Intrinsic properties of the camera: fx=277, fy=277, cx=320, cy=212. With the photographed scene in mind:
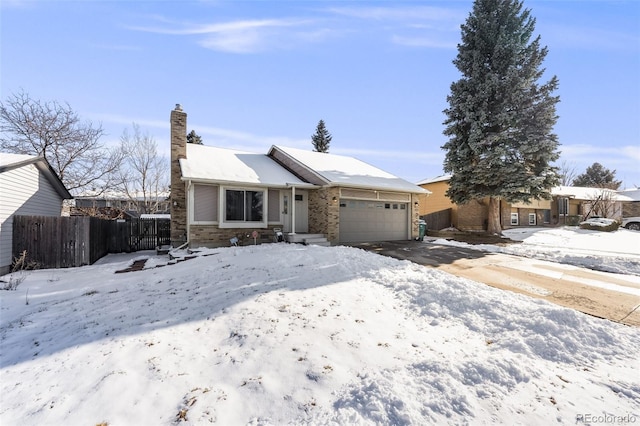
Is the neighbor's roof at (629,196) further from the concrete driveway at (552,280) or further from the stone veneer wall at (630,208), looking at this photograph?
the concrete driveway at (552,280)

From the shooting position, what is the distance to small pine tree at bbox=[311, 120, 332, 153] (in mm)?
32875

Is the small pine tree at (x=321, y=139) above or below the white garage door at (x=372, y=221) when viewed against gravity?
above

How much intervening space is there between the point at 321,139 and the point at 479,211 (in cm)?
1922

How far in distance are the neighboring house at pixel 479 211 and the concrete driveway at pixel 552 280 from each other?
1014cm

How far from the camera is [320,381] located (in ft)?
9.83

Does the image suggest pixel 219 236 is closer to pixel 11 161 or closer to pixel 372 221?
pixel 11 161

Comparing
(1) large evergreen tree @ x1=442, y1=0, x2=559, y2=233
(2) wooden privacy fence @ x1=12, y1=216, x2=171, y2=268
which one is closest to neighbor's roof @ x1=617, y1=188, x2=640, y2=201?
(1) large evergreen tree @ x1=442, y1=0, x2=559, y2=233

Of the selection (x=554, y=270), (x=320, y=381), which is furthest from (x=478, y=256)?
(x=320, y=381)

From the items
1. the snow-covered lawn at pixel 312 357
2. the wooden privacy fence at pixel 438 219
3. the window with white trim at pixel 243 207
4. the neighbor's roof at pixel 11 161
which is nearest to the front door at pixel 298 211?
the window with white trim at pixel 243 207

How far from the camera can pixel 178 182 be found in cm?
1244

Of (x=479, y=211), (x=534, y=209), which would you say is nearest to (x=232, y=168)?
(x=479, y=211)

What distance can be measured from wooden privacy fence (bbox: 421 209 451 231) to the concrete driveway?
11.7 meters

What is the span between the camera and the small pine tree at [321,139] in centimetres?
3288

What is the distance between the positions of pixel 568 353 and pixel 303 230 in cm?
1067
